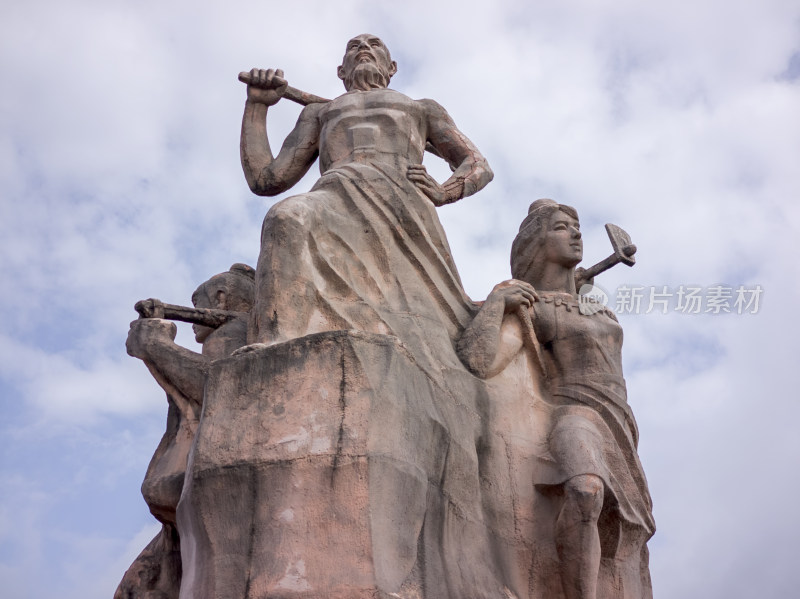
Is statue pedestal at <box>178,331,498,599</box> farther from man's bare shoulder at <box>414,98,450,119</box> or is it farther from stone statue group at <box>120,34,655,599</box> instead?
man's bare shoulder at <box>414,98,450,119</box>

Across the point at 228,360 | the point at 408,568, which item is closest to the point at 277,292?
the point at 228,360

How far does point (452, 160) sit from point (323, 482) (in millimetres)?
3976

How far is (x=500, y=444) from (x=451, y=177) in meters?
2.41

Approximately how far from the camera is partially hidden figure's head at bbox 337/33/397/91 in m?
10.2

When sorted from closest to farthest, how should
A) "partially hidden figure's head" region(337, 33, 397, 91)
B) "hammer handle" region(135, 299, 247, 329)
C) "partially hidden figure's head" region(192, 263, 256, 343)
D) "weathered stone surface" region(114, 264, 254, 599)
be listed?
"weathered stone surface" region(114, 264, 254, 599) < "hammer handle" region(135, 299, 247, 329) < "partially hidden figure's head" region(192, 263, 256, 343) < "partially hidden figure's head" region(337, 33, 397, 91)

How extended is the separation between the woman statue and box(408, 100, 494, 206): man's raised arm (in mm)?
546

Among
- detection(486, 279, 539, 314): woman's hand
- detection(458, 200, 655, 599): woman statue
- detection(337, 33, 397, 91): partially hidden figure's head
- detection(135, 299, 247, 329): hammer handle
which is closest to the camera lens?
detection(458, 200, 655, 599): woman statue

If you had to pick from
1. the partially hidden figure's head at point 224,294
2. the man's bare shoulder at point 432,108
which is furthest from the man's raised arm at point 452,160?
the partially hidden figure's head at point 224,294

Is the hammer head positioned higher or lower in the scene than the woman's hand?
higher

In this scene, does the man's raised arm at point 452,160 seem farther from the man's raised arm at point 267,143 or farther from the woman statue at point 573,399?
the man's raised arm at point 267,143

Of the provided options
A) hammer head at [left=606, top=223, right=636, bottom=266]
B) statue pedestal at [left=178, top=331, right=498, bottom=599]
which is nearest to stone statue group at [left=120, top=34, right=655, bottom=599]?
statue pedestal at [left=178, top=331, right=498, bottom=599]

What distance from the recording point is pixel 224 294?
9.16 metres

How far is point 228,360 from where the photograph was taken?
745 cm

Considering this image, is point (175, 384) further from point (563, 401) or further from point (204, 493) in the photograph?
point (563, 401)
